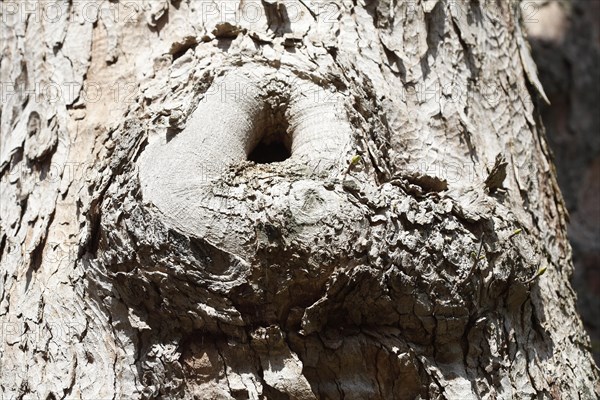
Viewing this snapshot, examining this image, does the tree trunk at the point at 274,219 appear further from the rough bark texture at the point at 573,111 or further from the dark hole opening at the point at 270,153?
the rough bark texture at the point at 573,111

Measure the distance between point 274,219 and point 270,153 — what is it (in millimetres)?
288

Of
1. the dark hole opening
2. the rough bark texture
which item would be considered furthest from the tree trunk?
the rough bark texture

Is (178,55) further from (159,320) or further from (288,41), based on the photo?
(159,320)

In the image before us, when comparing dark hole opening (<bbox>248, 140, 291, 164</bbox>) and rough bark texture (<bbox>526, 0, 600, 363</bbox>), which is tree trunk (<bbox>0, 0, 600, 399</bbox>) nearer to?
dark hole opening (<bbox>248, 140, 291, 164</bbox>)

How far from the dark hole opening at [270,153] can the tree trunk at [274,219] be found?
11 mm

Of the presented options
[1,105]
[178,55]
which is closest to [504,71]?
[178,55]

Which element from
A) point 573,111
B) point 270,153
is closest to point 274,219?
point 270,153

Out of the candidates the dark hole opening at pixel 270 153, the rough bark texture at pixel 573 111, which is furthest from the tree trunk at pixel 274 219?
the rough bark texture at pixel 573 111

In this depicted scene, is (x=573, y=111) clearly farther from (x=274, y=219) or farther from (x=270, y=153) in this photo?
(x=274, y=219)

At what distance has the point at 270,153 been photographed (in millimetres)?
1659

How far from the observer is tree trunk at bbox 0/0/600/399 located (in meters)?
1.43

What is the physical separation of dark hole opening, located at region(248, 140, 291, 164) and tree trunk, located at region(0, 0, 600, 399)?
0.01m

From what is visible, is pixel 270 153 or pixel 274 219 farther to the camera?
pixel 270 153

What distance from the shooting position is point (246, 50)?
1.61 meters
